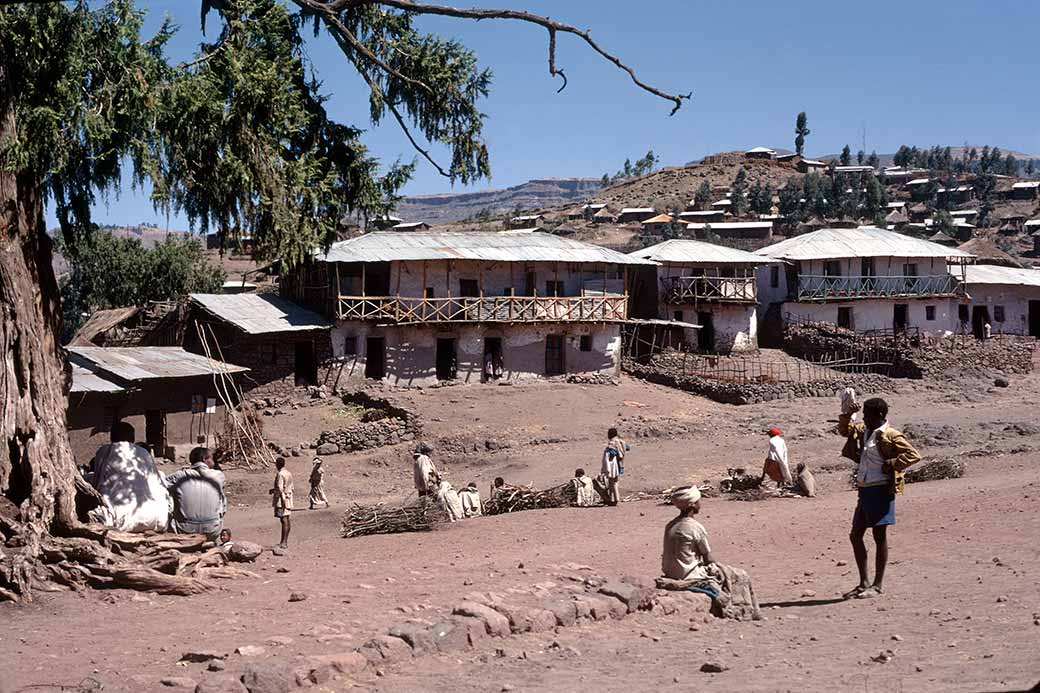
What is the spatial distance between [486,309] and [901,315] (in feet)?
69.5

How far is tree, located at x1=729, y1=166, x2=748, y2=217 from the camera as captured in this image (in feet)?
329

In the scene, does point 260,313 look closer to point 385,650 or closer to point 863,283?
point 863,283

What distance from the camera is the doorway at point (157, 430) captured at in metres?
27.2

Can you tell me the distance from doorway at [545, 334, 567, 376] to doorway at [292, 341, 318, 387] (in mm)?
8489

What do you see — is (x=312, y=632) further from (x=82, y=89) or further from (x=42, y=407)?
(x=82, y=89)

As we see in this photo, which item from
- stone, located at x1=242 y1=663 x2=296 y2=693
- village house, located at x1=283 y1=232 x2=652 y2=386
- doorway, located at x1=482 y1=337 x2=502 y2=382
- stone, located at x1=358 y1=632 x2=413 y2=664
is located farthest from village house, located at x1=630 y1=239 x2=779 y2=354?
stone, located at x1=242 y1=663 x2=296 y2=693

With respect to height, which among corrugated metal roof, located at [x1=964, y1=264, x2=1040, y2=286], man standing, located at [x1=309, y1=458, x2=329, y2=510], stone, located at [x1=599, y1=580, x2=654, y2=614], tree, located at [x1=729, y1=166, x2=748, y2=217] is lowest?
man standing, located at [x1=309, y1=458, x2=329, y2=510]

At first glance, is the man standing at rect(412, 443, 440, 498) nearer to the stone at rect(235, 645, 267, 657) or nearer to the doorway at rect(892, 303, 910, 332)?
the stone at rect(235, 645, 267, 657)

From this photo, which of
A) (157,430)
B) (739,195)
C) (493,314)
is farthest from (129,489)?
(739,195)

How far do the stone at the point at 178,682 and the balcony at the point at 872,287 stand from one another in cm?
4328

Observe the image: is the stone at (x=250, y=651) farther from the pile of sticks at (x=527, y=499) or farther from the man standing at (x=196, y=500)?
the pile of sticks at (x=527, y=499)

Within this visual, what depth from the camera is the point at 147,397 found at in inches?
1053

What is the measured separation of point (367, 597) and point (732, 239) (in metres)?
78.7

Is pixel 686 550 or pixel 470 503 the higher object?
pixel 686 550
